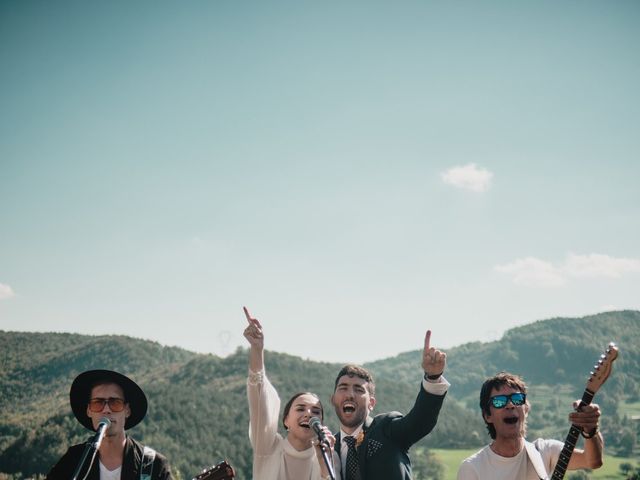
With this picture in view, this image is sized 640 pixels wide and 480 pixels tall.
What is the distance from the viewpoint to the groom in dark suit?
14.1ft

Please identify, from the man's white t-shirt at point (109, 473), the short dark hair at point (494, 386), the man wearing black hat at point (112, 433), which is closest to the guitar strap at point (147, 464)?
the man wearing black hat at point (112, 433)

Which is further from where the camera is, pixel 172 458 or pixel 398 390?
pixel 398 390

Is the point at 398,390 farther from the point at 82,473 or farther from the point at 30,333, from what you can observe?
the point at 82,473

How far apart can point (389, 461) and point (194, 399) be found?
107 meters

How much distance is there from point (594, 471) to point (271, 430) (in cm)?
10705

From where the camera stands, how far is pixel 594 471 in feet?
293

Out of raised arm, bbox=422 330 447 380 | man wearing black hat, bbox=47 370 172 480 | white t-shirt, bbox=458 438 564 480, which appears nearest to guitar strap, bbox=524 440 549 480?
white t-shirt, bbox=458 438 564 480

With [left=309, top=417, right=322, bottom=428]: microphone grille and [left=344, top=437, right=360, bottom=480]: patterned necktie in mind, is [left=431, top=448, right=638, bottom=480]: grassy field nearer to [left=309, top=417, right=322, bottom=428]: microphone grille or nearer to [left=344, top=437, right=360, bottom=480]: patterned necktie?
[left=344, top=437, right=360, bottom=480]: patterned necktie

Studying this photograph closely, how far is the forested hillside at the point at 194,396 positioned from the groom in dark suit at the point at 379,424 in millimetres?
73710

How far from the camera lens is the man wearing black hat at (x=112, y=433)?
A: 4.40 m

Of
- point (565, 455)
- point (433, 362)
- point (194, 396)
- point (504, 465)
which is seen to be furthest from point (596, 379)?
point (194, 396)

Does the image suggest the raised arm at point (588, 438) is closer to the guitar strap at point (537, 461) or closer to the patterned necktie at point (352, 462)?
the guitar strap at point (537, 461)

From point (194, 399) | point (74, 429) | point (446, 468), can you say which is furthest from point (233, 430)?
point (446, 468)

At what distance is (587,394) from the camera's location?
407cm
